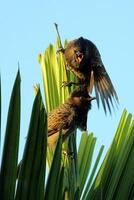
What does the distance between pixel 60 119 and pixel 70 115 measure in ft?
0.57

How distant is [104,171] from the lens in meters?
1.86

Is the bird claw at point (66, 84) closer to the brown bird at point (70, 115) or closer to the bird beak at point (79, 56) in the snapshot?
the brown bird at point (70, 115)

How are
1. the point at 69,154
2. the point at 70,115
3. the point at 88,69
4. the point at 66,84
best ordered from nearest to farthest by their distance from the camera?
1. the point at 69,154
2. the point at 66,84
3. the point at 70,115
4. the point at 88,69

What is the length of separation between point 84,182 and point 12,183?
1.86 feet

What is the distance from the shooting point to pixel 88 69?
9.93 ft

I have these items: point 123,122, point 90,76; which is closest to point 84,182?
point 123,122

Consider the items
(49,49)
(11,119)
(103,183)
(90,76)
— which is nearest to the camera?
(11,119)

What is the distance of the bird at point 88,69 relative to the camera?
2461mm

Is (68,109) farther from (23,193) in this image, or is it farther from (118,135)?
(23,193)

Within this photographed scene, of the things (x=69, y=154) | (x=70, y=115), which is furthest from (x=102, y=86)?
(x=69, y=154)

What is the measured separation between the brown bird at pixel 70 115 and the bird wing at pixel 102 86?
0.07 meters

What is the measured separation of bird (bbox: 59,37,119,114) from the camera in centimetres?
246

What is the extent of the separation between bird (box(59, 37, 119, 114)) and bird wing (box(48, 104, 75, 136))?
0.36ft

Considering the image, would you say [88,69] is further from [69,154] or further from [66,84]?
[69,154]
